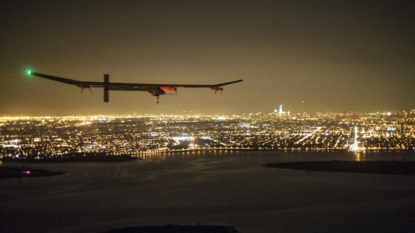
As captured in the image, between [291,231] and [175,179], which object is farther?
[175,179]

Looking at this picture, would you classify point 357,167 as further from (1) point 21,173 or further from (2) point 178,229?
(1) point 21,173

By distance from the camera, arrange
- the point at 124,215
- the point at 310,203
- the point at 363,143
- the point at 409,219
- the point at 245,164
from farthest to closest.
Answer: the point at 363,143, the point at 245,164, the point at 310,203, the point at 124,215, the point at 409,219

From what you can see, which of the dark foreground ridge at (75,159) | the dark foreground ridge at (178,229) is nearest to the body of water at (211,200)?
the dark foreground ridge at (178,229)

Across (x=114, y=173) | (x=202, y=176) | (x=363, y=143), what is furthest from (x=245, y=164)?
(x=363, y=143)

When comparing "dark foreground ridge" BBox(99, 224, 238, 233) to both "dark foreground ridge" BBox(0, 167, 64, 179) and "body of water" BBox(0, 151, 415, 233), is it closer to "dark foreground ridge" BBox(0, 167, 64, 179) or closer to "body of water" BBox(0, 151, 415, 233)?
"body of water" BBox(0, 151, 415, 233)

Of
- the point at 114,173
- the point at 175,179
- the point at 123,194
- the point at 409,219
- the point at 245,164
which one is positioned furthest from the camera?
the point at 245,164

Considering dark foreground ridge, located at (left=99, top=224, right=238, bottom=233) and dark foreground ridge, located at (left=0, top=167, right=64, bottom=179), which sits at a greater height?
dark foreground ridge, located at (left=0, top=167, right=64, bottom=179)

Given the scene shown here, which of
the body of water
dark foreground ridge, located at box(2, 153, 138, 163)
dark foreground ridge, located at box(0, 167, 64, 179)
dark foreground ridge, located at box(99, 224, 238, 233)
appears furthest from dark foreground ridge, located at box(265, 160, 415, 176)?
dark foreground ridge, located at box(99, 224, 238, 233)

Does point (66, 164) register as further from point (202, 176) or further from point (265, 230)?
point (265, 230)

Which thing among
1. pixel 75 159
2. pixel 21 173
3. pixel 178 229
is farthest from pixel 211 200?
pixel 75 159
